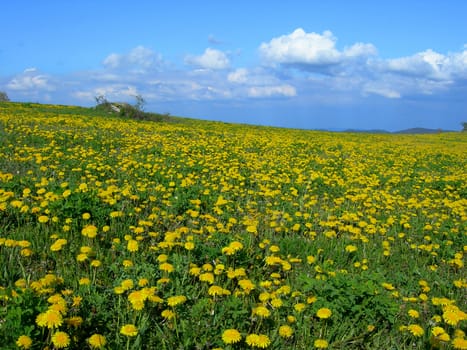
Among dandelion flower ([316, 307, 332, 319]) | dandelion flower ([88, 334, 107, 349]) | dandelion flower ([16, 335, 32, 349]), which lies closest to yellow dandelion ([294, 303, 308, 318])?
dandelion flower ([316, 307, 332, 319])

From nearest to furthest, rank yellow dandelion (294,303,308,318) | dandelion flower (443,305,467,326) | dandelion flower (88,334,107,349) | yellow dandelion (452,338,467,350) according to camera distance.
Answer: dandelion flower (88,334,107,349) → yellow dandelion (452,338,467,350) → dandelion flower (443,305,467,326) → yellow dandelion (294,303,308,318)

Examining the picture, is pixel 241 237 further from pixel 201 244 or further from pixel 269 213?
pixel 269 213

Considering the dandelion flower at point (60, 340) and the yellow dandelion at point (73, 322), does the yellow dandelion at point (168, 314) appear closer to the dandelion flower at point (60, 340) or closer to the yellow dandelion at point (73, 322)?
the yellow dandelion at point (73, 322)

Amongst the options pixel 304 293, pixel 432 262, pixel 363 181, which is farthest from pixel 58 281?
pixel 363 181

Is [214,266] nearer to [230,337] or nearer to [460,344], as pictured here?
[230,337]

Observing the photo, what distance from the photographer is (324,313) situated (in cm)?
333

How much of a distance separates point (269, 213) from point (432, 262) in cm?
265

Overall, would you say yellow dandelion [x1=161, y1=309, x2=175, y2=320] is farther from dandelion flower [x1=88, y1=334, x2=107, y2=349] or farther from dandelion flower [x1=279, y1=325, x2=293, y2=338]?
dandelion flower [x1=279, y1=325, x2=293, y2=338]

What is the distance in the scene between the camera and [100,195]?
580 cm

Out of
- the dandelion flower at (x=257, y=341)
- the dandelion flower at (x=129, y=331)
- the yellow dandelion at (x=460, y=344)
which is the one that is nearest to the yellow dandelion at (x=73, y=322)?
the dandelion flower at (x=129, y=331)

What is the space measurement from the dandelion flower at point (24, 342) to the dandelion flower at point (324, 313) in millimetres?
2190

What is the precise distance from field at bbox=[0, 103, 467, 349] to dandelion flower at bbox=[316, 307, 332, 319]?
0.15 m

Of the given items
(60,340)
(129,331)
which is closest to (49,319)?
(60,340)

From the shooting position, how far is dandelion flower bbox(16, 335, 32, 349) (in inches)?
95.5
